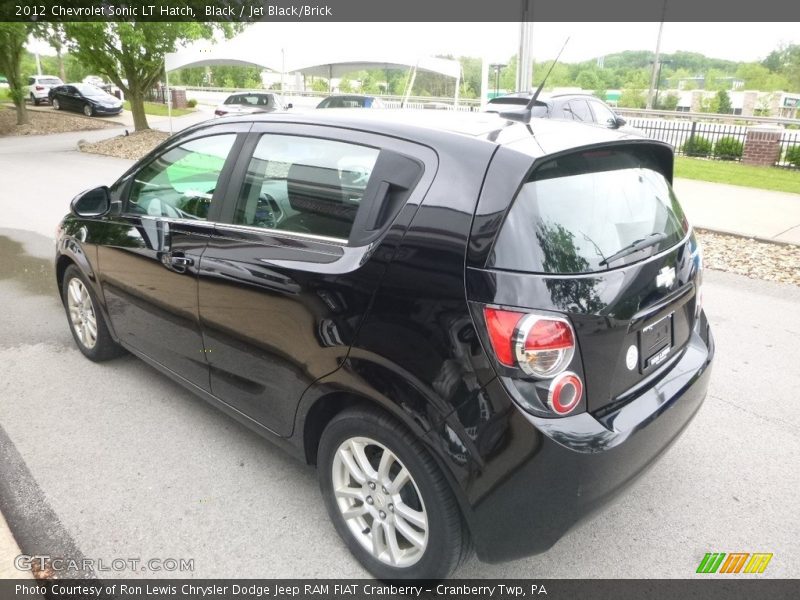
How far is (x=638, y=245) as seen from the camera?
2.30 meters

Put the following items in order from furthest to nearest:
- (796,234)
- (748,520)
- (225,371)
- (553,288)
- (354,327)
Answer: (796,234), (225,371), (748,520), (354,327), (553,288)

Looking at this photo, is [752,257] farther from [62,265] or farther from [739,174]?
[739,174]

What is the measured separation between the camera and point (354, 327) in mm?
2223

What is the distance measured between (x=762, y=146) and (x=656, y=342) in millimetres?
15200


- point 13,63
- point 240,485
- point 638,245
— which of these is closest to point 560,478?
point 638,245

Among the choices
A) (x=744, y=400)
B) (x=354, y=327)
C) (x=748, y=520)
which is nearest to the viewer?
(x=354, y=327)

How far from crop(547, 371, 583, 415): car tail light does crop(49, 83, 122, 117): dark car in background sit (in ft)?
111

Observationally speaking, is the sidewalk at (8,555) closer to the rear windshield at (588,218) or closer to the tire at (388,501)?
the tire at (388,501)

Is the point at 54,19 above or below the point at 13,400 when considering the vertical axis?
above

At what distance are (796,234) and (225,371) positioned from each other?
782 cm

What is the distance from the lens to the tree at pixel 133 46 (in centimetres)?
1748

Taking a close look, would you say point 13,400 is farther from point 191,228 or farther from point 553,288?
point 553,288

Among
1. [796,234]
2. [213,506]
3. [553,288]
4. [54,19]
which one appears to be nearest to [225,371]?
[213,506]

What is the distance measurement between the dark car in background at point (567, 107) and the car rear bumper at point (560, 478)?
27.9 ft
